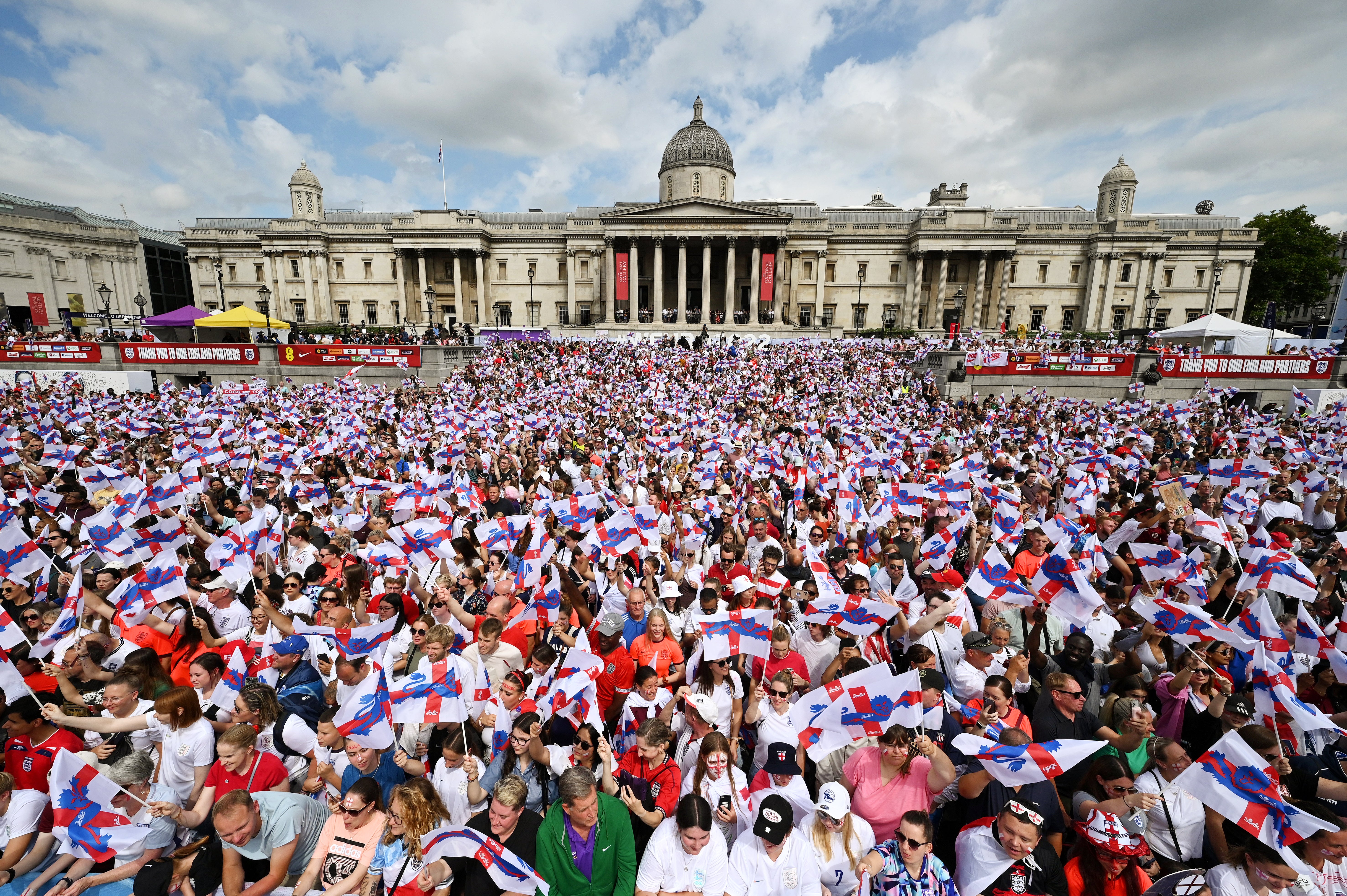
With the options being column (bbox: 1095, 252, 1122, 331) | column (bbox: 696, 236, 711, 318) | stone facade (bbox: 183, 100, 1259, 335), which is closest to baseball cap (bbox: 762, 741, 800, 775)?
stone facade (bbox: 183, 100, 1259, 335)

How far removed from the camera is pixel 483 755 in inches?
179

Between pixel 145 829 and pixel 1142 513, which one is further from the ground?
pixel 1142 513

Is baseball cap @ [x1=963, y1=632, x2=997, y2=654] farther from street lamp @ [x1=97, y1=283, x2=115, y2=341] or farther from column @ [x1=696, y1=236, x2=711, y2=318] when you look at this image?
column @ [x1=696, y1=236, x2=711, y2=318]

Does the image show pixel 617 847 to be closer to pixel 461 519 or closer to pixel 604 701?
pixel 604 701

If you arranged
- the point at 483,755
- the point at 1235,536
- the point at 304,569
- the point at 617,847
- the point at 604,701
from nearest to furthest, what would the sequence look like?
the point at 617,847, the point at 483,755, the point at 604,701, the point at 304,569, the point at 1235,536

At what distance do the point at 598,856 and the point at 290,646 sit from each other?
3.43 m

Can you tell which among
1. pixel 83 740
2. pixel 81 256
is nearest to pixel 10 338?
pixel 81 256

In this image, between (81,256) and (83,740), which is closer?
(83,740)

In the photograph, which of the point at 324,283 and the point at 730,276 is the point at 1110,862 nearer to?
the point at 730,276

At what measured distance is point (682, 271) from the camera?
5803 cm

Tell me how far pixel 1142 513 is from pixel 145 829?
38.3ft

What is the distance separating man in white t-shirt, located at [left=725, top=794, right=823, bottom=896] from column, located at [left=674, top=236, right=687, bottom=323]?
57643 millimetres

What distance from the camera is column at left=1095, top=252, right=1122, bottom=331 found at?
6038 cm

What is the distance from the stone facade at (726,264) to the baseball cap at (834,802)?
173 feet
